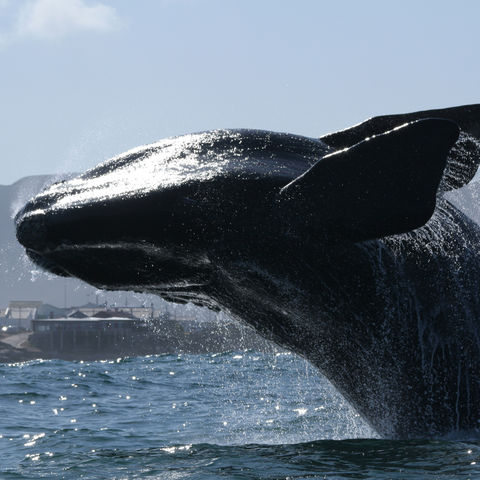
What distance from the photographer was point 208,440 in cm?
668

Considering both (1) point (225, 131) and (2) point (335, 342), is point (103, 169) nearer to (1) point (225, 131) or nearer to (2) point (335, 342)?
(1) point (225, 131)

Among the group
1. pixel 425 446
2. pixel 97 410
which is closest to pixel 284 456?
pixel 425 446

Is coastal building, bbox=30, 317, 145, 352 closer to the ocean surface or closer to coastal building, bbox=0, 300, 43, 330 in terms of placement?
coastal building, bbox=0, 300, 43, 330

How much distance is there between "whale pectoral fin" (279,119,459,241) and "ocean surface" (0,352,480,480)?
138 centimetres

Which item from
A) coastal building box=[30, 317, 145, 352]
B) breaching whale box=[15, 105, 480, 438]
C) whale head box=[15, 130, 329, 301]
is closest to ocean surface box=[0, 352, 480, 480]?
breaching whale box=[15, 105, 480, 438]

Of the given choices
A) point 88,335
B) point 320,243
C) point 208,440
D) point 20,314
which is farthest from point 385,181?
point 20,314

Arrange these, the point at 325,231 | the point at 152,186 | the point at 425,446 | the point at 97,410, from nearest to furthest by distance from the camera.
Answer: the point at 325,231
the point at 152,186
the point at 425,446
the point at 97,410

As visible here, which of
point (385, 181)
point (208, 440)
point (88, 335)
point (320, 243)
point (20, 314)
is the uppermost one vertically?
point (20, 314)

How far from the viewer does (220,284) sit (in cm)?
425

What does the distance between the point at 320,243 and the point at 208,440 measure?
3.35 m

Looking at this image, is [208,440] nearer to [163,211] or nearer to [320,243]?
[163,211]

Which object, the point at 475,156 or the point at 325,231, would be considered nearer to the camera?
the point at 325,231

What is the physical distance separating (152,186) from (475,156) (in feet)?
5.69

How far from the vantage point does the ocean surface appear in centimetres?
446
